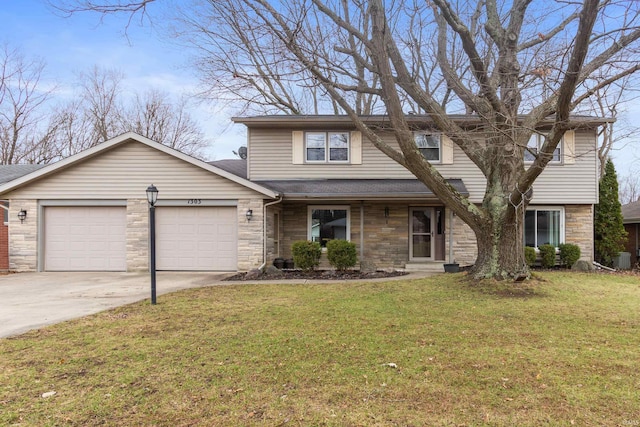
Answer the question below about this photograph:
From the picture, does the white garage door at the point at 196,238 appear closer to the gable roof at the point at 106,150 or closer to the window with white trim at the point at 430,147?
the gable roof at the point at 106,150

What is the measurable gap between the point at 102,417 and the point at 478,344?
3850 millimetres

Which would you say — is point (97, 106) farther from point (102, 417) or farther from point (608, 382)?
point (608, 382)

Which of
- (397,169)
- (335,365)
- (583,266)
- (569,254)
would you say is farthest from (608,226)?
(335,365)

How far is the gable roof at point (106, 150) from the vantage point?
11000mm

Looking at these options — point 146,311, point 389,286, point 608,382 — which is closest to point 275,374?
point 608,382

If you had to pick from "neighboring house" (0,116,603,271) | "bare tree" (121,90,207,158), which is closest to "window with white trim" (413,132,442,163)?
"neighboring house" (0,116,603,271)

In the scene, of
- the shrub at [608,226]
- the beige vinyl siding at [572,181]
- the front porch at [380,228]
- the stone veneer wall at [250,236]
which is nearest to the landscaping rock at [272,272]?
the stone veneer wall at [250,236]

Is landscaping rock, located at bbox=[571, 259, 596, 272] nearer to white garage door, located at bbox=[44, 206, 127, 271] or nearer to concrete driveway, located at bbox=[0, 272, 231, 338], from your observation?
concrete driveway, located at bbox=[0, 272, 231, 338]

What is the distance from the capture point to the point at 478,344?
4398 mm

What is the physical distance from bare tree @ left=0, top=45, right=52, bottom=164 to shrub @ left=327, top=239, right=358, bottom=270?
2227 centimetres

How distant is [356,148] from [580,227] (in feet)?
25.8

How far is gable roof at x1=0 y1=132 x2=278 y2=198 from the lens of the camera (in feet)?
36.1

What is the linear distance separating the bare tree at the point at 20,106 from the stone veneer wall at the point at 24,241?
15369 mm

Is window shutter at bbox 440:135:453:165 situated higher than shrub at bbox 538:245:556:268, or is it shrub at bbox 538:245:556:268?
window shutter at bbox 440:135:453:165
